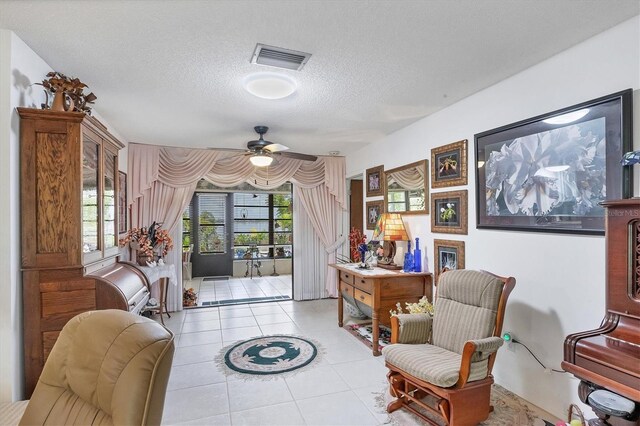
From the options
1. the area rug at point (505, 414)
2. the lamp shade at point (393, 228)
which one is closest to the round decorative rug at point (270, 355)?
the area rug at point (505, 414)

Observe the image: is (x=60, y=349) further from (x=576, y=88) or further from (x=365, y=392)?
(x=576, y=88)

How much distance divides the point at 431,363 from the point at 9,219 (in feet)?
9.17

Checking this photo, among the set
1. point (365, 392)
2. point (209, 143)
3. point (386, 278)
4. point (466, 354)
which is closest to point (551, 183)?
point (466, 354)

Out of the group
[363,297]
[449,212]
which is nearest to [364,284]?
[363,297]

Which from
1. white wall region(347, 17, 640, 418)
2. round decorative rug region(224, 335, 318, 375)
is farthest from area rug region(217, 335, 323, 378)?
white wall region(347, 17, 640, 418)

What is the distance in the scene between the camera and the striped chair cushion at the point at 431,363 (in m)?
2.12

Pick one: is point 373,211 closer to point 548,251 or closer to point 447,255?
point 447,255

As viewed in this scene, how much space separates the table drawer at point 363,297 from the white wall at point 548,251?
A: 108 centimetres

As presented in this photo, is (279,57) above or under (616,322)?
above

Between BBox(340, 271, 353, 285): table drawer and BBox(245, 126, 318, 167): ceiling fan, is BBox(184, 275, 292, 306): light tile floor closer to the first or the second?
BBox(340, 271, 353, 285): table drawer

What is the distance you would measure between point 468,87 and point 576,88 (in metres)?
0.83

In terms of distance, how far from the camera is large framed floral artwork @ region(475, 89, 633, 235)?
77.5 inches

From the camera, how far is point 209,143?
480 cm

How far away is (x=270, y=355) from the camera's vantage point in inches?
136
